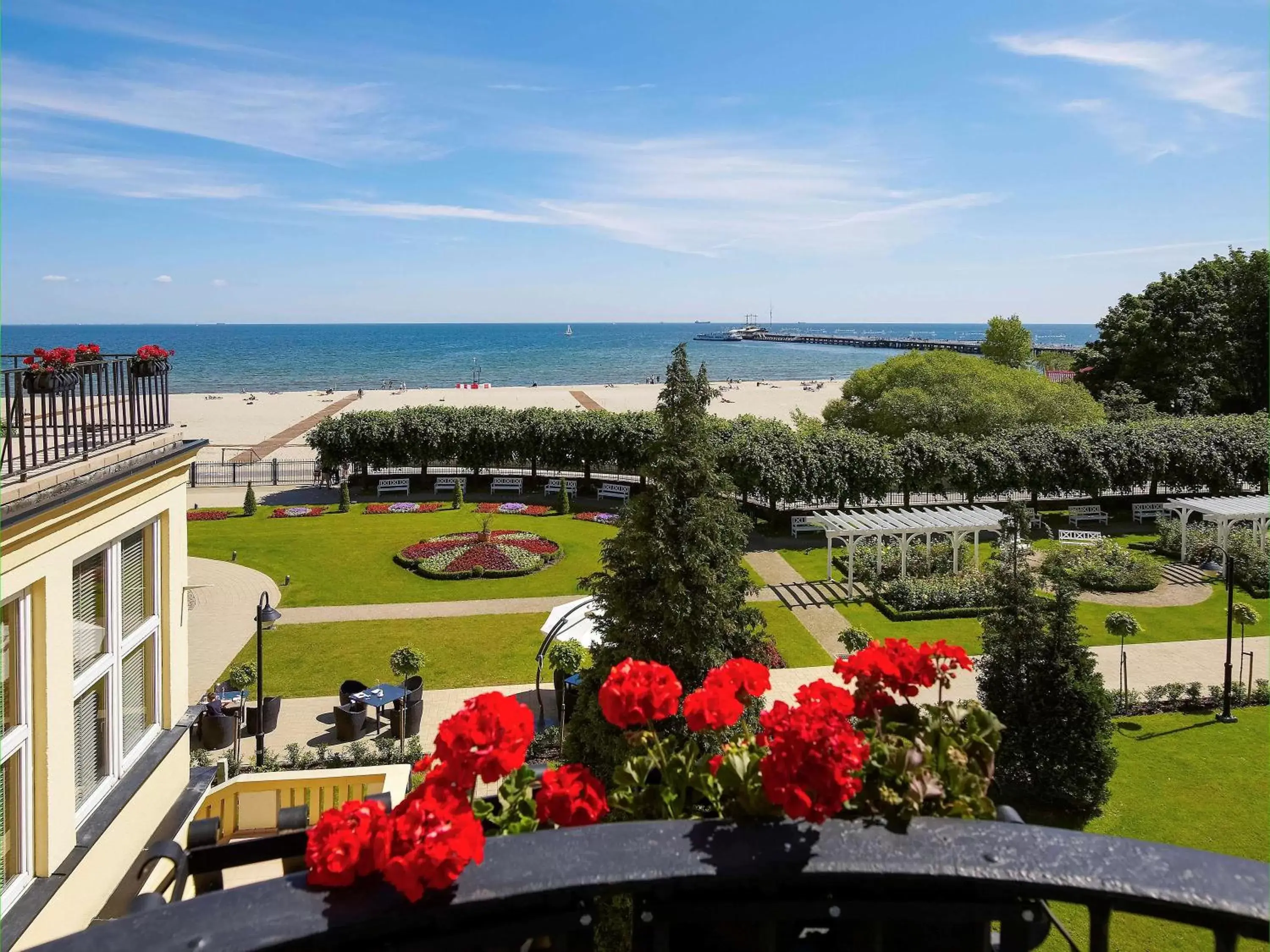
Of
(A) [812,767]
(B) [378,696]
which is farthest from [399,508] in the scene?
(A) [812,767]

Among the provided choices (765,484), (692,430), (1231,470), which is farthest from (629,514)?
(1231,470)

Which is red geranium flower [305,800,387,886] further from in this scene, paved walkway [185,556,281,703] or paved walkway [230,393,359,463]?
paved walkway [230,393,359,463]

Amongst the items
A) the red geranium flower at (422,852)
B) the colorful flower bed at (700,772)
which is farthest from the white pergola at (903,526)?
the red geranium flower at (422,852)

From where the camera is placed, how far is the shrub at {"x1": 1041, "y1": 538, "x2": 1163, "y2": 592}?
2447cm

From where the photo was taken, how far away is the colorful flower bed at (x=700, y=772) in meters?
1.71

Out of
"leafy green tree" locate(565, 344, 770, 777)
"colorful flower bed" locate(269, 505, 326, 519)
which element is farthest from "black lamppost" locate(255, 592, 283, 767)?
"colorful flower bed" locate(269, 505, 326, 519)

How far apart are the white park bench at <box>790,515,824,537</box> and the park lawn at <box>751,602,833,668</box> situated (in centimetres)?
713

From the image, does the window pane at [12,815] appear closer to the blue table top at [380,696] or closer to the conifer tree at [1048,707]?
the blue table top at [380,696]

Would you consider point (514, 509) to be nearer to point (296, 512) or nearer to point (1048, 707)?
point (296, 512)

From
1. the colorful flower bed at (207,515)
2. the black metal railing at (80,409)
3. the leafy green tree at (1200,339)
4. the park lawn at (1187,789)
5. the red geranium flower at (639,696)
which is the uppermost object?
the leafy green tree at (1200,339)

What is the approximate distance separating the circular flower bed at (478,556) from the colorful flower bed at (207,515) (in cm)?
847

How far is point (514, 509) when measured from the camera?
33719 mm

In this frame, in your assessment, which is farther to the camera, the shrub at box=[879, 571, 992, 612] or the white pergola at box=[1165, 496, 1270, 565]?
the white pergola at box=[1165, 496, 1270, 565]

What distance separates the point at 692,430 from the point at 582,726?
12.9ft
